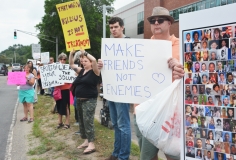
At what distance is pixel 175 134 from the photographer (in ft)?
6.77

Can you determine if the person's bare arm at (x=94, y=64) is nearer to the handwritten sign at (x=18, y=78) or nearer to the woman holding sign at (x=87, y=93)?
the woman holding sign at (x=87, y=93)

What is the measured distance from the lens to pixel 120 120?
13.3ft

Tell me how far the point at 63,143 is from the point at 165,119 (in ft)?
13.1

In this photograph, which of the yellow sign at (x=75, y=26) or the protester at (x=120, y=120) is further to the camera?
the yellow sign at (x=75, y=26)

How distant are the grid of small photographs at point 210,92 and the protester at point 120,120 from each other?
210cm

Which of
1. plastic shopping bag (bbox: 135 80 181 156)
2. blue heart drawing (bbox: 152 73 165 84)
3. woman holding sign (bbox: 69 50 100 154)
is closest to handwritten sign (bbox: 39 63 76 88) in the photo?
woman holding sign (bbox: 69 50 100 154)

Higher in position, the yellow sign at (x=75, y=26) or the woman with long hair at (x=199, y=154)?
the yellow sign at (x=75, y=26)

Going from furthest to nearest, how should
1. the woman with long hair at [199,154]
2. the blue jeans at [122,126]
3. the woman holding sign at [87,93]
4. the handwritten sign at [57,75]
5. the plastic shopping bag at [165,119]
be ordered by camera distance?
the handwritten sign at [57,75] → the woman holding sign at [87,93] → the blue jeans at [122,126] → the plastic shopping bag at [165,119] → the woman with long hair at [199,154]

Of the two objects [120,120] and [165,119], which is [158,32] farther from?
[120,120]

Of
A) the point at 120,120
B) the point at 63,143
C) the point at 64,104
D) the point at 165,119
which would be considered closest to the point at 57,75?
the point at 64,104

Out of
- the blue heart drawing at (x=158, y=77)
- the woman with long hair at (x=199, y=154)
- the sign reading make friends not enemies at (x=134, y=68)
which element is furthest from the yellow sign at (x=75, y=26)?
the woman with long hair at (x=199, y=154)

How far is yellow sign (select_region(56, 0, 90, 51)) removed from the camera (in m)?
4.92

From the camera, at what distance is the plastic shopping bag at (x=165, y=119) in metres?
2.03

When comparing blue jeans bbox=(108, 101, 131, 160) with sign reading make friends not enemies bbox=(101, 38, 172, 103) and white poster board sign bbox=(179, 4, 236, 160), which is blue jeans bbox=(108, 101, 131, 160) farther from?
white poster board sign bbox=(179, 4, 236, 160)
